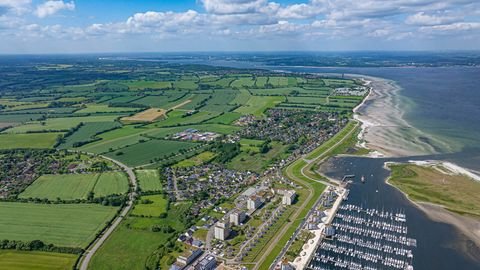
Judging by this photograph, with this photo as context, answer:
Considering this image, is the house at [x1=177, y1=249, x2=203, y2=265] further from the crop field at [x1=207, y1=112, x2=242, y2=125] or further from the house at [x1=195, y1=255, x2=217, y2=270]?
the crop field at [x1=207, y1=112, x2=242, y2=125]

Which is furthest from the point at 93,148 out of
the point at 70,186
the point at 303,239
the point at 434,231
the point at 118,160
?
the point at 434,231

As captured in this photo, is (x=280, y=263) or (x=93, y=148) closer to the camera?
(x=280, y=263)

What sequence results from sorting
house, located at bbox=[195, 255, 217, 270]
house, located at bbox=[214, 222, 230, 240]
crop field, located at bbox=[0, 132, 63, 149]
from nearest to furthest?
house, located at bbox=[195, 255, 217, 270], house, located at bbox=[214, 222, 230, 240], crop field, located at bbox=[0, 132, 63, 149]

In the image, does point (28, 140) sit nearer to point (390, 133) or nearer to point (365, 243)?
point (365, 243)

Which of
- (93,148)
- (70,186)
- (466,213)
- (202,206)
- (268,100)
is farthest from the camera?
(268,100)

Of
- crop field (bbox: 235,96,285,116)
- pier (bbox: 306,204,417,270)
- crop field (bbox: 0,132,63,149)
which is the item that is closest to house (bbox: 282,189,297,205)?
pier (bbox: 306,204,417,270)

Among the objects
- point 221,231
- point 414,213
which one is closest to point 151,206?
point 221,231

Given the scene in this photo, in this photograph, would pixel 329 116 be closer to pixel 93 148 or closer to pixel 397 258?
pixel 93 148
